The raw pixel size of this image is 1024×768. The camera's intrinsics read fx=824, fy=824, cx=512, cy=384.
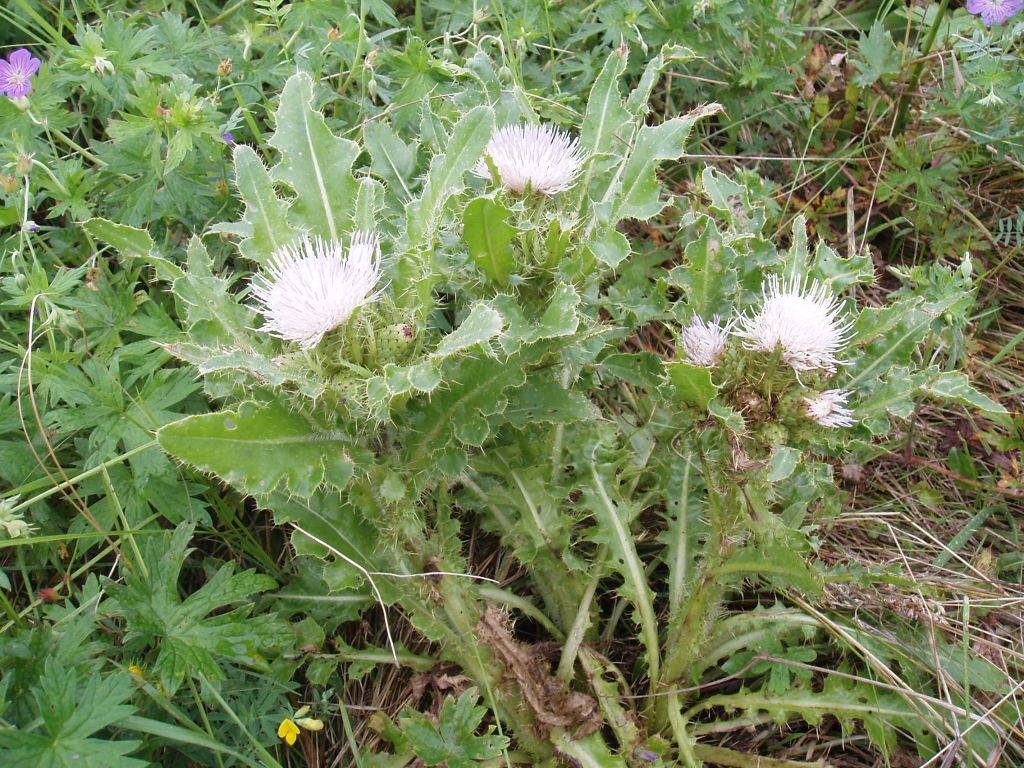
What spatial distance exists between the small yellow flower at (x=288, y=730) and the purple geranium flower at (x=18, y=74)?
8.48ft

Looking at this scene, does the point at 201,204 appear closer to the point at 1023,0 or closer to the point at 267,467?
the point at 267,467

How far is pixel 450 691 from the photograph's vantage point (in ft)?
9.29

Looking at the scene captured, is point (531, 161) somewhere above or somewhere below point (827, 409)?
above

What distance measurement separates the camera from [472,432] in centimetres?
231

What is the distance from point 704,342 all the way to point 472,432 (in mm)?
758

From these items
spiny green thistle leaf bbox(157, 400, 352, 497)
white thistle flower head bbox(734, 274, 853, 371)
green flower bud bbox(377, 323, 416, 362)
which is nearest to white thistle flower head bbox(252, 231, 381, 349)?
green flower bud bbox(377, 323, 416, 362)

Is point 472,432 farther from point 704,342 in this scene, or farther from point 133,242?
point 133,242

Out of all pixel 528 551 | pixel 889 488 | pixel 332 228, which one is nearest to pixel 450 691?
pixel 528 551

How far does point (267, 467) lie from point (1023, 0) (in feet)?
12.9

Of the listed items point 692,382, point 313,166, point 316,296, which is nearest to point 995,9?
point 692,382

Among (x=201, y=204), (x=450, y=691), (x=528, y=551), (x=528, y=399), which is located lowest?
(x=450, y=691)

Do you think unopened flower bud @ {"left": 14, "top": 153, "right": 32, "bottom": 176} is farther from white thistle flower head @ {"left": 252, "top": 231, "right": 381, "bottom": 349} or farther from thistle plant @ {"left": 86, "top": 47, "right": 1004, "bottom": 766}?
white thistle flower head @ {"left": 252, "top": 231, "right": 381, "bottom": 349}

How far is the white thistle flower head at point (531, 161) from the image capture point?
2.50 metres

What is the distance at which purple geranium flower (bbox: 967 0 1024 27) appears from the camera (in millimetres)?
3742
